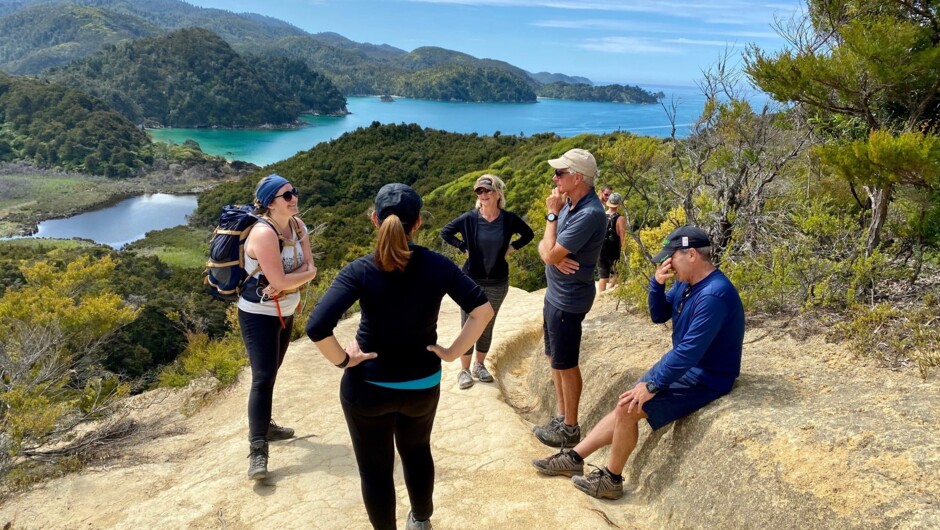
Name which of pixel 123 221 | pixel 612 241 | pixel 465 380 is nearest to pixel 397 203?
pixel 465 380

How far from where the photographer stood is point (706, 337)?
2777 millimetres

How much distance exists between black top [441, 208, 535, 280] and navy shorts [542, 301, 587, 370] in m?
0.96

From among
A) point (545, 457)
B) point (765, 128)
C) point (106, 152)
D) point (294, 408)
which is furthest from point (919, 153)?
point (106, 152)

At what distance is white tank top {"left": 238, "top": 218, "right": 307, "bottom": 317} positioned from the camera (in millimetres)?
3377

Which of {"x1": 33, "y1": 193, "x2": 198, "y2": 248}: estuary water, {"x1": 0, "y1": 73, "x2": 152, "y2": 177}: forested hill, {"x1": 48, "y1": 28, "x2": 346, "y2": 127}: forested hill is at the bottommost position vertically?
{"x1": 33, "y1": 193, "x2": 198, "y2": 248}: estuary water

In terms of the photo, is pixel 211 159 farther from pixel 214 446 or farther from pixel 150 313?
pixel 214 446

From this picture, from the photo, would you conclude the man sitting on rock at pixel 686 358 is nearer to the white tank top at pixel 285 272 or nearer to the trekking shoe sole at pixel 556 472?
the trekking shoe sole at pixel 556 472

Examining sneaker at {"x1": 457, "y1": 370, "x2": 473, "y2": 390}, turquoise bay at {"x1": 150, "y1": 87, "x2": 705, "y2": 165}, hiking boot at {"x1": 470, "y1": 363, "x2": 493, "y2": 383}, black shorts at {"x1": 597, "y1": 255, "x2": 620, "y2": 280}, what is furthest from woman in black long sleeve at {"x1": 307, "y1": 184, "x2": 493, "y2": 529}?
turquoise bay at {"x1": 150, "y1": 87, "x2": 705, "y2": 165}

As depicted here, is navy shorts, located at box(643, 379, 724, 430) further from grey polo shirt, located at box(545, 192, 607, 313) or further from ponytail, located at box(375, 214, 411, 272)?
ponytail, located at box(375, 214, 411, 272)

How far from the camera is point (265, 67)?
16025cm

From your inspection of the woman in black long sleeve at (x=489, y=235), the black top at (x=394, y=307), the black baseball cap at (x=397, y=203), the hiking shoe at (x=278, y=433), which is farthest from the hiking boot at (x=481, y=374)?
the black baseball cap at (x=397, y=203)

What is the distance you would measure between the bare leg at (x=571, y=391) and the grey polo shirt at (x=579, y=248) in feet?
→ 1.33

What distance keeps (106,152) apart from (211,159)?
15.6 m

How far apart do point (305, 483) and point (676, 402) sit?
217 centimetres
